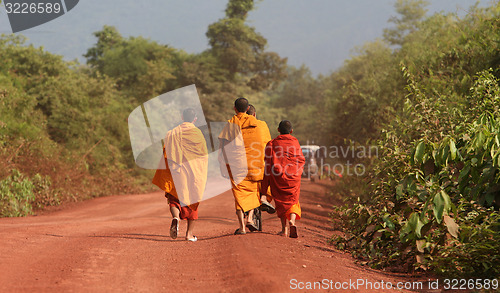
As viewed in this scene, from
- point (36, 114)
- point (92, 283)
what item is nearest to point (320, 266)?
point (92, 283)

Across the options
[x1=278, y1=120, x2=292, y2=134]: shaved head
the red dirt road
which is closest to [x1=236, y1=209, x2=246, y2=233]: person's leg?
the red dirt road

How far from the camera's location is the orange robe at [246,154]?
8.84 meters

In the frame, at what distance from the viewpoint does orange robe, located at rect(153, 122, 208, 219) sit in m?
8.84

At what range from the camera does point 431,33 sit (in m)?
23.0

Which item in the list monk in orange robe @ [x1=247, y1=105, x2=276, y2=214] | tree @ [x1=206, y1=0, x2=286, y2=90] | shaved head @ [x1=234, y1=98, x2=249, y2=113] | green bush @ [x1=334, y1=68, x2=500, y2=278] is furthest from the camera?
tree @ [x1=206, y1=0, x2=286, y2=90]

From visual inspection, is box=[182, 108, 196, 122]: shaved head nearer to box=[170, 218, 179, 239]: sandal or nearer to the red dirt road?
box=[170, 218, 179, 239]: sandal

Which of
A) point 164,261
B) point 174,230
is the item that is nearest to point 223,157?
point 174,230

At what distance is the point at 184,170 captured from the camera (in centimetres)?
896

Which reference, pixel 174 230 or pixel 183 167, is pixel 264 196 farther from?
pixel 174 230

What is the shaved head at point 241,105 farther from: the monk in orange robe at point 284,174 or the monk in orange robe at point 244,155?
the monk in orange robe at point 284,174

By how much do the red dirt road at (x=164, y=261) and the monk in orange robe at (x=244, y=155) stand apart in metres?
0.70

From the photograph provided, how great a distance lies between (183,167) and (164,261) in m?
2.27

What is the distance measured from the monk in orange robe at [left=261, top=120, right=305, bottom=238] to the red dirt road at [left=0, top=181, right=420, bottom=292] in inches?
18.1

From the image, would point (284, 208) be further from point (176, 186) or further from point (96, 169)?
point (96, 169)
